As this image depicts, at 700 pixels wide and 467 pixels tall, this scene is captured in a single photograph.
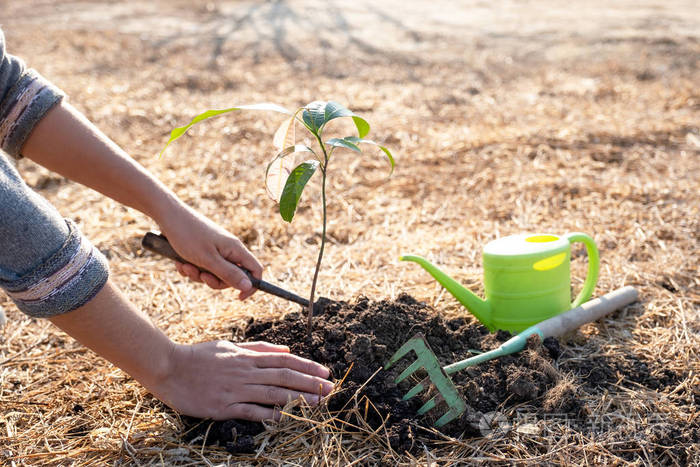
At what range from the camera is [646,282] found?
2.36 metres

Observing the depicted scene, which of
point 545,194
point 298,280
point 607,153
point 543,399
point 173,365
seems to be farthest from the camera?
point 607,153

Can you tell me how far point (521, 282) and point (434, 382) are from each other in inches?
20.9

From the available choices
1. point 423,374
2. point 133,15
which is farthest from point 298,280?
point 133,15

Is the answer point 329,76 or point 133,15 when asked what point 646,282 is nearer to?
point 329,76

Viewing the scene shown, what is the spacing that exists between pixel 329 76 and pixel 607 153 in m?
2.69

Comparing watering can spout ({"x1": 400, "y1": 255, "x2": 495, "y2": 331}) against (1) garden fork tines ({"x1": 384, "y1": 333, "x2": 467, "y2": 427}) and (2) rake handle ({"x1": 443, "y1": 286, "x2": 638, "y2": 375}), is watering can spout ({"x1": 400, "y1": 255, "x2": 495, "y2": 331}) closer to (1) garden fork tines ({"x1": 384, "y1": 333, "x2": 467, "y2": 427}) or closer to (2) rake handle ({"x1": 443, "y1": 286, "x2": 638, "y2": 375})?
(2) rake handle ({"x1": 443, "y1": 286, "x2": 638, "y2": 375})

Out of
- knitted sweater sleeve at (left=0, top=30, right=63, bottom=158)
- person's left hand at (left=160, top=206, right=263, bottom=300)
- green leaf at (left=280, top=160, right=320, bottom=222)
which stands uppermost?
knitted sweater sleeve at (left=0, top=30, right=63, bottom=158)

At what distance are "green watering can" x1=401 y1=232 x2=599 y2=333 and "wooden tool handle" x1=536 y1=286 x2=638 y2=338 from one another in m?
0.05

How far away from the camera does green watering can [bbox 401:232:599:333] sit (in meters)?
1.96

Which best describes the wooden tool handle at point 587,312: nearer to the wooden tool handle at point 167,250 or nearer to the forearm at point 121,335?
the wooden tool handle at point 167,250

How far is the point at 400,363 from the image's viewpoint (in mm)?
1783

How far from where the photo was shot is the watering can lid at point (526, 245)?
6.43 ft

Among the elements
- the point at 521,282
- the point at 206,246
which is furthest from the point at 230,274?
the point at 521,282

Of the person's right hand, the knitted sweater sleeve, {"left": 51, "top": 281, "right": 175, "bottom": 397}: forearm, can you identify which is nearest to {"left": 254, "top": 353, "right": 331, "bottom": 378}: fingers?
the person's right hand
